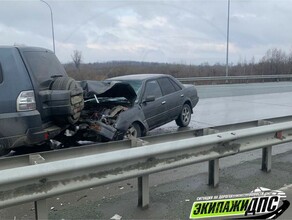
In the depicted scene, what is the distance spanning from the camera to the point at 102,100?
6926mm

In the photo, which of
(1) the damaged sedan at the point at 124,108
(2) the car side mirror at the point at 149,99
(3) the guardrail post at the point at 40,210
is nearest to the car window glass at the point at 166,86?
(1) the damaged sedan at the point at 124,108

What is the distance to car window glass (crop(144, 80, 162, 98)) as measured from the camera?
803cm

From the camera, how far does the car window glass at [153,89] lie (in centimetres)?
803

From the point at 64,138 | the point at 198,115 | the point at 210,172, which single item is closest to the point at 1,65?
the point at 64,138

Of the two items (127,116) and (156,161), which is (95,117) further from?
(156,161)

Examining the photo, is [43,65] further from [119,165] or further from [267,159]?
[267,159]

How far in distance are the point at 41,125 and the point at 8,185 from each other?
256cm

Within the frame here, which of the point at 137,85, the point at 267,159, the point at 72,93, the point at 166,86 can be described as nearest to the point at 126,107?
the point at 137,85

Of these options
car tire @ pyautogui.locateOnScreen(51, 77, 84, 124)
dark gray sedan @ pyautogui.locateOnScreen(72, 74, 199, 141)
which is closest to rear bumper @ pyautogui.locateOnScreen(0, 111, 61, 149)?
car tire @ pyautogui.locateOnScreen(51, 77, 84, 124)

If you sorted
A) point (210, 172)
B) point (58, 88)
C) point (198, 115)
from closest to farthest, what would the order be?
point (210, 172), point (58, 88), point (198, 115)

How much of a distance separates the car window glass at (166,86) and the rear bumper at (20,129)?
4.06 m

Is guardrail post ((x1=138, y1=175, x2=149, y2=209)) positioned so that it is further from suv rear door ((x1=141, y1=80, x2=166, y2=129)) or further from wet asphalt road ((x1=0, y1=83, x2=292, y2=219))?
suv rear door ((x1=141, y1=80, x2=166, y2=129))

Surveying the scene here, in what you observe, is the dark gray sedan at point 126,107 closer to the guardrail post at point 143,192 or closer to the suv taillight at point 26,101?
the suv taillight at point 26,101

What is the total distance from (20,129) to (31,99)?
1.60 feet
